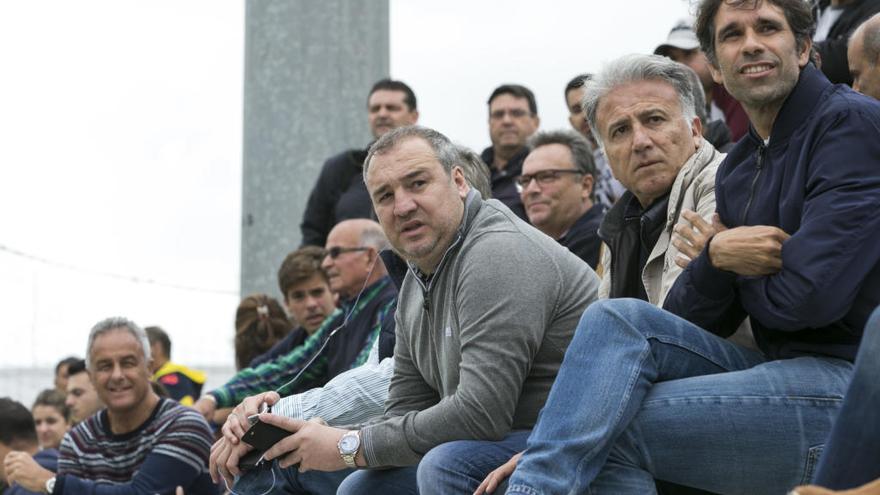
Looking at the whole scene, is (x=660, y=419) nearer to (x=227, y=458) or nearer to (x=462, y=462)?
(x=462, y=462)

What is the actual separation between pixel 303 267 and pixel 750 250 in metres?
3.36

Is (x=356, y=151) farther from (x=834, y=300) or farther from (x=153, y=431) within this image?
(x=834, y=300)

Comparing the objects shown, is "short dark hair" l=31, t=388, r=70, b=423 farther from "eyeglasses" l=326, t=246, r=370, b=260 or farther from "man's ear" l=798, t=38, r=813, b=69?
A: "man's ear" l=798, t=38, r=813, b=69

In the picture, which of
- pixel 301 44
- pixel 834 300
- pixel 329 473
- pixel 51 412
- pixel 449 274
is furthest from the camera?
pixel 51 412

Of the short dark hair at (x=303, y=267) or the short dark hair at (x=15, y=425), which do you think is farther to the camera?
the short dark hair at (x=15, y=425)

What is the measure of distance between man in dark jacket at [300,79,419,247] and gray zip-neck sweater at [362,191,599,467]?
285 centimetres

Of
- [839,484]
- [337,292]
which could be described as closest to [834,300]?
[839,484]

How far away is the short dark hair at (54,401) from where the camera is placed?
731 centimetres

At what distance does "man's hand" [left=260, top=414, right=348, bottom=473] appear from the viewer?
140 inches

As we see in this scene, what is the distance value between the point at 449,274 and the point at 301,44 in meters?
3.22

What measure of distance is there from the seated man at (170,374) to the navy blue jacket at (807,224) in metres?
4.53

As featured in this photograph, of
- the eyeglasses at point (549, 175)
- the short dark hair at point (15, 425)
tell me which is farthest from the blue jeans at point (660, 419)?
the short dark hair at point (15, 425)

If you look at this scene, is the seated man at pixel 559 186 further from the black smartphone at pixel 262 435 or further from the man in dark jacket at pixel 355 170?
the black smartphone at pixel 262 435

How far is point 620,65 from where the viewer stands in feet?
12.0
